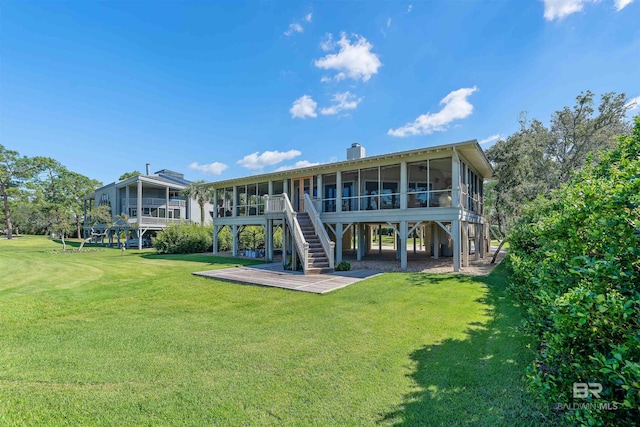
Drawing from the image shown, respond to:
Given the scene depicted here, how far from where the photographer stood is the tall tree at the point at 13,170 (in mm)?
35688

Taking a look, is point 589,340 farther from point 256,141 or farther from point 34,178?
point 34,178

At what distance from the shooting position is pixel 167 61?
57.5 feet

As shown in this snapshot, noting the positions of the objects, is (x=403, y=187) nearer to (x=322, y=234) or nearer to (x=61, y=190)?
(x=322, y=234)

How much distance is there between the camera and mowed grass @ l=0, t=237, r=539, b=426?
287 centimetres

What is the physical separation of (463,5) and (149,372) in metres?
15.3

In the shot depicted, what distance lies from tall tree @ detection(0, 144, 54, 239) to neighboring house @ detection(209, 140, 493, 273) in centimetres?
3618

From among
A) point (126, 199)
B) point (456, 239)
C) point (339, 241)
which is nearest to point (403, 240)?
point (456, 239)

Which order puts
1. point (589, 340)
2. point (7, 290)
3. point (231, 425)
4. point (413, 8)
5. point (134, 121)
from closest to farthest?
point (589, 340), point (231, 425), point (7, 290), point (413, 8), point (134, 121)

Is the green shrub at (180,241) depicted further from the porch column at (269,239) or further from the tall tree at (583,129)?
the tall tree at (583,129)

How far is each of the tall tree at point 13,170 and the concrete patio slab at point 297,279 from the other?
43218 mm

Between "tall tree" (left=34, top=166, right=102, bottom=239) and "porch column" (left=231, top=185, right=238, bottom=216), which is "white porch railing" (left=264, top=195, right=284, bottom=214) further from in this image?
"tall tree" (left=34, top=166, right=102, bottom=239)

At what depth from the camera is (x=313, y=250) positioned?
39.3 feet

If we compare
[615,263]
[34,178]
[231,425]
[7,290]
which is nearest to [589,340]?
[615,263]

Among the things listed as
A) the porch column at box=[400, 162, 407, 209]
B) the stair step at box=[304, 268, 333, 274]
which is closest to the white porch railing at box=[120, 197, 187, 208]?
the stair step at box=[304, 268, 333, 274]
